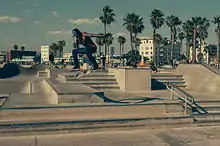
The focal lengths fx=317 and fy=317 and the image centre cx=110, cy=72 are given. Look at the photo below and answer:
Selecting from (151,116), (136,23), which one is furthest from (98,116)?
(136,23)

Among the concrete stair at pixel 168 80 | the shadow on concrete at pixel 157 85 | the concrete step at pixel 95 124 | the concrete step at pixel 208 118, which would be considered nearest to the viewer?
the concrete step at pixel 95 124

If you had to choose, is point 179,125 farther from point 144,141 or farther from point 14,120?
point 14,120

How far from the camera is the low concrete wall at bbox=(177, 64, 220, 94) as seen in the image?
52.0 ft

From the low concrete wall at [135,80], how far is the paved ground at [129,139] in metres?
7.68

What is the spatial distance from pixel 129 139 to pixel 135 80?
8825 millimetres

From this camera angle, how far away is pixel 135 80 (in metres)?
→ 16.1

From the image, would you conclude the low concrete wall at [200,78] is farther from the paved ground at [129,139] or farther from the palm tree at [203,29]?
the palm tree at [203,29]

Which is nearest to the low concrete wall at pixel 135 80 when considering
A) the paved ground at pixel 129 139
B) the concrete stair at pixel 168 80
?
the concrete stair at pixel 168 80

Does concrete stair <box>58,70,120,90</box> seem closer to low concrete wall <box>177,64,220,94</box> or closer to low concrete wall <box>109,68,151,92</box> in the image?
low concrete wall <box>109,68,151,92</box>

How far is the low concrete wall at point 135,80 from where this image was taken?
15.9 meters

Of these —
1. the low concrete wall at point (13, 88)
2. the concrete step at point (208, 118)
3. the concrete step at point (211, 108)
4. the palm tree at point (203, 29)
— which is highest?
the palm tree at point (203, 29)

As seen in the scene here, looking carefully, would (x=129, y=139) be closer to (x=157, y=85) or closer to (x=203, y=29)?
(x=157, y=85)

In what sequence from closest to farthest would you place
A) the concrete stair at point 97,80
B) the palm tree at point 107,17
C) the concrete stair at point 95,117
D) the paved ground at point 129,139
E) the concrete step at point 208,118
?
the paved ground at point 129,139
the concrete stair at point 95,117
the concrete step at point 208,118
the concrete stair at point 97,80
the palm tree at point 107,17

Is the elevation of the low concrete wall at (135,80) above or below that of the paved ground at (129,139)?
above
